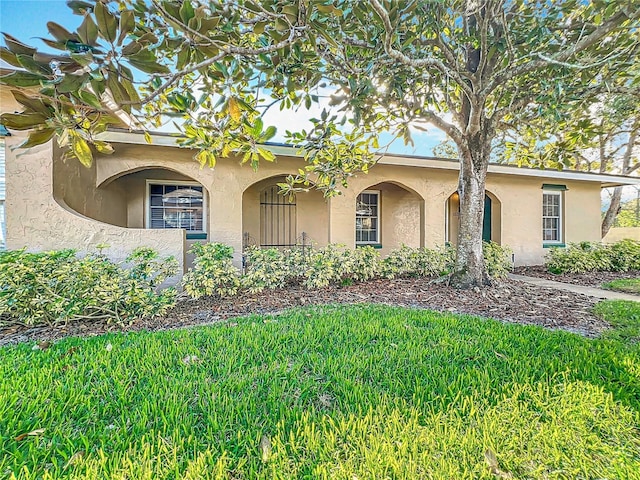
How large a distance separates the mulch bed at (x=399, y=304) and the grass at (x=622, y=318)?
15cm

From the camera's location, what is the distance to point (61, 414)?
223 cm

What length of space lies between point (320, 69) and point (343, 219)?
390 centimetres

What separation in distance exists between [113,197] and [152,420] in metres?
7.11

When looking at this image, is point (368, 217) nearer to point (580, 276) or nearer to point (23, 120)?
point (580, 276)

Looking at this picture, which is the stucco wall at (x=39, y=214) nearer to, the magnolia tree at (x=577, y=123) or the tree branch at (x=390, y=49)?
the tree branch at (x=390, y=49)

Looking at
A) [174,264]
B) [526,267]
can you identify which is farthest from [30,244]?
[526,267]

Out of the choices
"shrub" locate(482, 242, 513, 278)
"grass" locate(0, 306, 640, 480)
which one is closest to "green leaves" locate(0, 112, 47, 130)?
"grass" locate(0, 306, 640, 480)

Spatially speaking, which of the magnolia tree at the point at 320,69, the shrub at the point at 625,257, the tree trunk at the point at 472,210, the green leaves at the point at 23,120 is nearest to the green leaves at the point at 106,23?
the magnolia tree at the point at 320,69

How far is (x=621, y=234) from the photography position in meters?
15.0

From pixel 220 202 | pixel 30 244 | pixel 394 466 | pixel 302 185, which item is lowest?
pixel 394 466

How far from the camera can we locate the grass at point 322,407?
5.89 feet

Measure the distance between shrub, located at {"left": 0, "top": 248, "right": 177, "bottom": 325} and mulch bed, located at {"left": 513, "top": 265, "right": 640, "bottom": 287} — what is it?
10033 millimetres

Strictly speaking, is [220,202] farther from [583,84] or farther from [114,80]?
[583,84]

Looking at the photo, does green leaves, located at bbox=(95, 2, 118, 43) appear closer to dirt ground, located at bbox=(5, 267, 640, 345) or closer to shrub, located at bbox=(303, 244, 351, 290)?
dirt ground, located at bbox=(5, 267, 640, 345)
